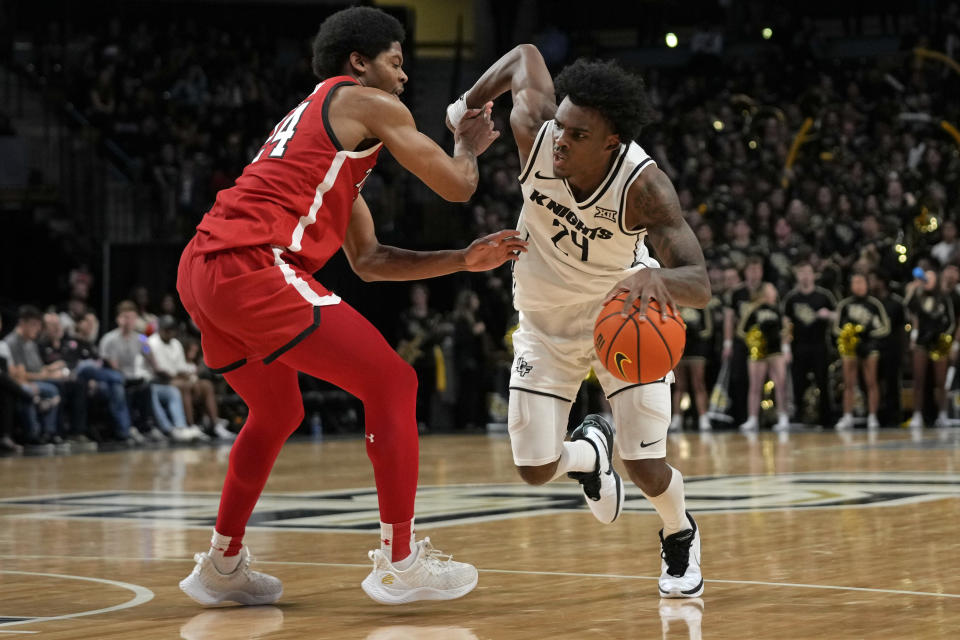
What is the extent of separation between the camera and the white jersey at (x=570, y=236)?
5043 mm

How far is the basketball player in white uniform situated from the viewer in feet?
16.0

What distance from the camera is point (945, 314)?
1625cm

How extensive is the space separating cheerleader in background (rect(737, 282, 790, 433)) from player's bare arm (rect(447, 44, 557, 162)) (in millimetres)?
11367

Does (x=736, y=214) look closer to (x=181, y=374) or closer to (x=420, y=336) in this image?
(x=420, y=336)

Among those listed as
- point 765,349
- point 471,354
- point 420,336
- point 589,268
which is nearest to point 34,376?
point 420,336

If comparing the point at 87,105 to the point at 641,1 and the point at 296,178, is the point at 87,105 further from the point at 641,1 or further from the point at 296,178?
the point at 296,178

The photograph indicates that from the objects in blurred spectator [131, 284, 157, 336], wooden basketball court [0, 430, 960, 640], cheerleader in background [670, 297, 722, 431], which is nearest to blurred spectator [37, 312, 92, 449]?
blurred spectator [131, 284, 157, 336]

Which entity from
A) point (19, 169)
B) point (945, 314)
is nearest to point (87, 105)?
point (19, 169)

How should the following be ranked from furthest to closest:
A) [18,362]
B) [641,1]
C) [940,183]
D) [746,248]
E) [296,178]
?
[641,1], [940,183], [746,248], [18,362], [296,178]

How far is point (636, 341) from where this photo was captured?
4.60 metres

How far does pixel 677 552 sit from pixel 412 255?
1.37m

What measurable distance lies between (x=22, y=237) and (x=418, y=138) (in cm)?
1578

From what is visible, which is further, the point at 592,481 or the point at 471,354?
the point at 471,354

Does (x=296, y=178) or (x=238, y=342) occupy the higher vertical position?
(x=296, y=178)
